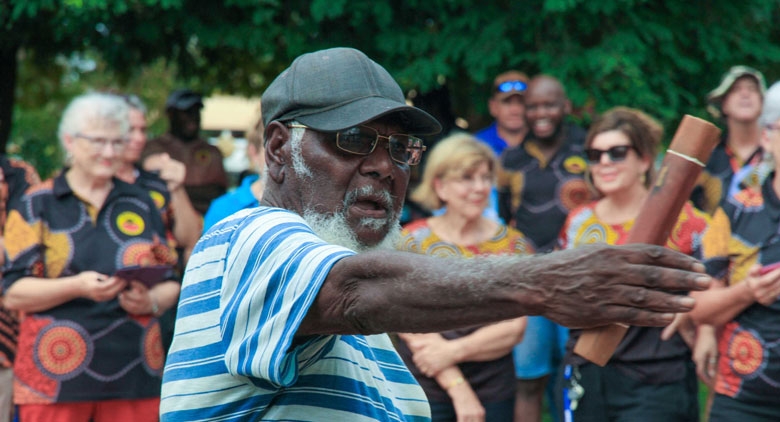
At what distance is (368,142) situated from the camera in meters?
2.20

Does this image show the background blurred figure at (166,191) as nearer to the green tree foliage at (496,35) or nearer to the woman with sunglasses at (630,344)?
the green tree foliage at (496,35)

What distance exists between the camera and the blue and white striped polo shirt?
1.68 m

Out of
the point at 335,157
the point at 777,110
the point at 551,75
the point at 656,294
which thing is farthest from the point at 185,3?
the point at 656,294

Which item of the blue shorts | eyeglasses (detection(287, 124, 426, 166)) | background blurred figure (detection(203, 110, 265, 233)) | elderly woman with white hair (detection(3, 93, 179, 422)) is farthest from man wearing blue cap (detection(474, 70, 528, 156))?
eyeglasses (detection(287, 124, 426, 166))

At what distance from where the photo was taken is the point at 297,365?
1840 millimetres

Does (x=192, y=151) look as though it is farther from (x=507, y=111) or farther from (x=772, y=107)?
(x=772, y=107)

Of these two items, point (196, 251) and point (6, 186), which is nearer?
point (196, 251)

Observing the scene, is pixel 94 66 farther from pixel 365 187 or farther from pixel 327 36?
pixel 365 187

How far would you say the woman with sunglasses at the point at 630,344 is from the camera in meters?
4.84

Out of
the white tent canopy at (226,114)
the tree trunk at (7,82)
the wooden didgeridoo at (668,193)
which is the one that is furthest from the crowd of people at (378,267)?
the white tent canopy at (226,114)

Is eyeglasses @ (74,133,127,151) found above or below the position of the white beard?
below

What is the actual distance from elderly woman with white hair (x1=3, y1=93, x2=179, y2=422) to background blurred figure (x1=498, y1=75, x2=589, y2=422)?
2172 millimetres

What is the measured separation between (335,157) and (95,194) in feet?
10.5

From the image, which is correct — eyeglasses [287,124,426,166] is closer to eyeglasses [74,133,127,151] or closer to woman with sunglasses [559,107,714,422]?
woman with sunglasses [559,107,714,422]
